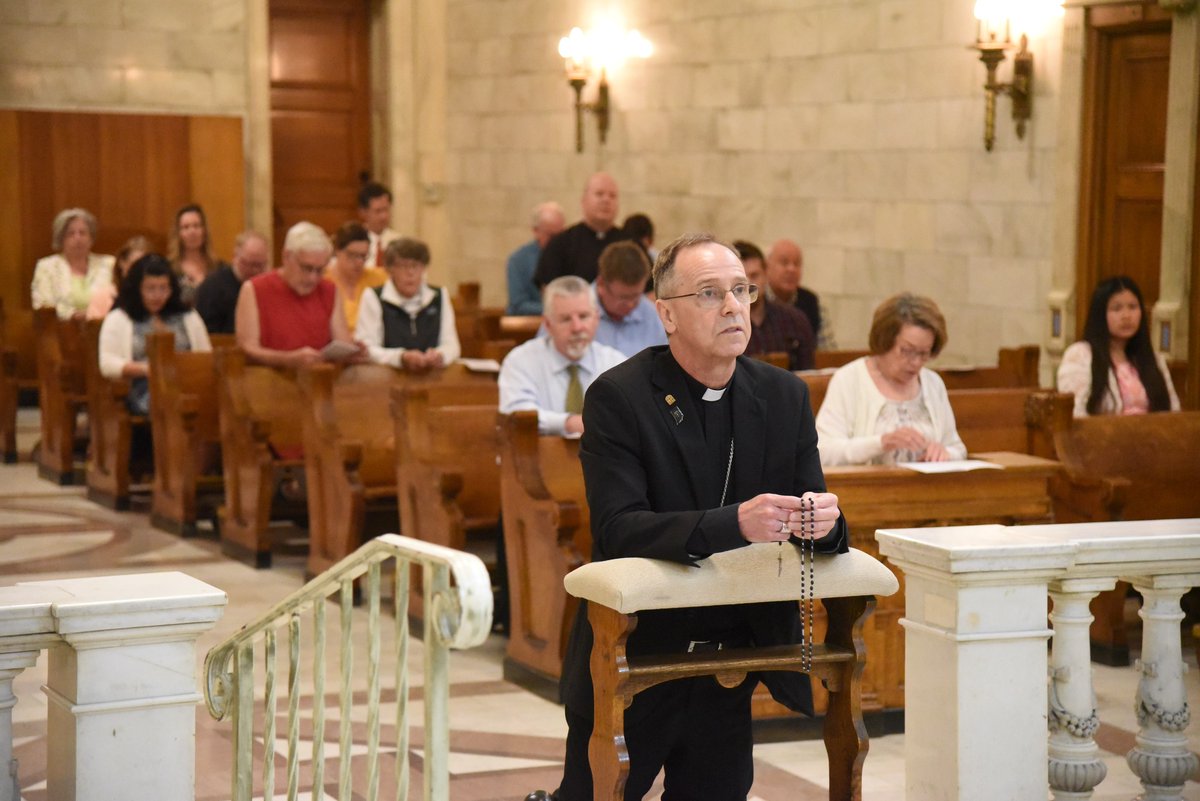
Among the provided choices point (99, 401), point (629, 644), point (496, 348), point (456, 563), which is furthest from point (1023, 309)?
point (456, 563)

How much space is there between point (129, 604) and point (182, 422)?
556 cm

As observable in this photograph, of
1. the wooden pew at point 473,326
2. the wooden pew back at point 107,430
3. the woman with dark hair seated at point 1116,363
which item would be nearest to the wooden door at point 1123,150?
the woman with dark hair seated at point 1116,363

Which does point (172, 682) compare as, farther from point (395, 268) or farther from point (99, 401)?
point (99, 401)

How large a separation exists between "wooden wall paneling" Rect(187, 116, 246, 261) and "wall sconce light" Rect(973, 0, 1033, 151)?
694 centimetres

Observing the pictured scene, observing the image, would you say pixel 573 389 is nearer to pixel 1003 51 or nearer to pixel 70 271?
pixel 1003 51

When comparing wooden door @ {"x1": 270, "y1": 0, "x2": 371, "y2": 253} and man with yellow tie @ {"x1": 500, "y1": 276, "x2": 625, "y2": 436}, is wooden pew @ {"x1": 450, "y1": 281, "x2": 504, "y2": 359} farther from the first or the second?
wooden door @ {"x1": 270, "y1": 0, "x2": 371, "y2": 253}

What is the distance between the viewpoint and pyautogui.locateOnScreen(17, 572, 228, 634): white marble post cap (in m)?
3.06

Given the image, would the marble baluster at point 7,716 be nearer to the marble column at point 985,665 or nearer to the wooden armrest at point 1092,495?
the marble column at point 985,665

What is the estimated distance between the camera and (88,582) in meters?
3.26

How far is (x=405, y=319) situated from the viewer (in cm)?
831

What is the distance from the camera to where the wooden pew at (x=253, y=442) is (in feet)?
25.8

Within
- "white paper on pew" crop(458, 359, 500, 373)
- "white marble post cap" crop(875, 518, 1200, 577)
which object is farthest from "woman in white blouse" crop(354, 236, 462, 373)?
"white marble post cap" crop(875, 518, 1200, 577)

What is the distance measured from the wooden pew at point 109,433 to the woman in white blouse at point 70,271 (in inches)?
60.5

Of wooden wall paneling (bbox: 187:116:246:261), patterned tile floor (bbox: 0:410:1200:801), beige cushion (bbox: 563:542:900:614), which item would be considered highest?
wooden wall paneling (bbox: 187:116:246:261)
